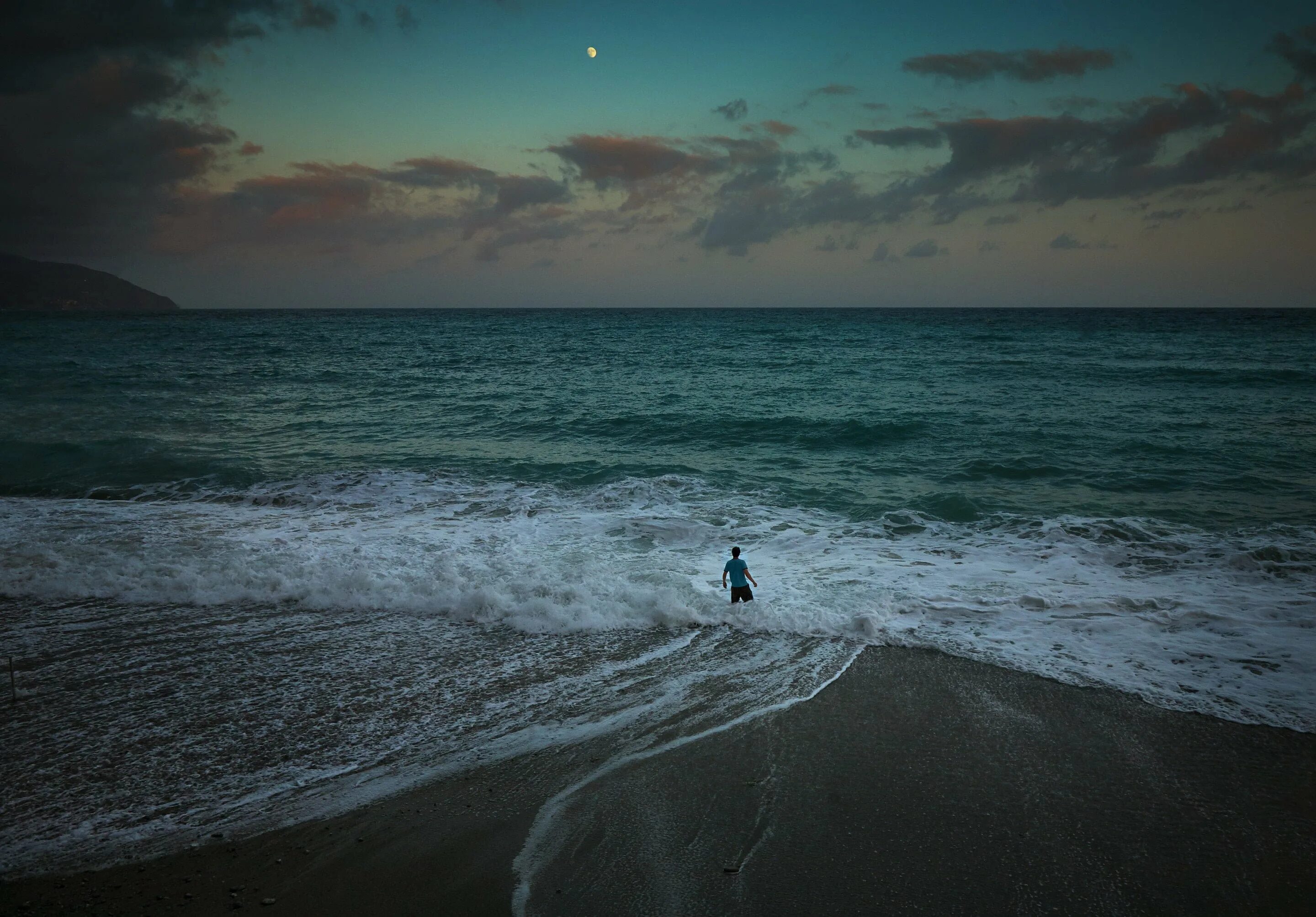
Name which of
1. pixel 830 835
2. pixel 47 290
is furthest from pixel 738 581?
pixel 47 290

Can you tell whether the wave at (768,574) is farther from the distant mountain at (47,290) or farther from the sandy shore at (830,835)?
the distant mountain at (47,290)

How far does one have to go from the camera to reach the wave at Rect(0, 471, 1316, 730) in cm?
770

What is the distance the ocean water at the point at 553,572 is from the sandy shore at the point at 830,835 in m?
0.42

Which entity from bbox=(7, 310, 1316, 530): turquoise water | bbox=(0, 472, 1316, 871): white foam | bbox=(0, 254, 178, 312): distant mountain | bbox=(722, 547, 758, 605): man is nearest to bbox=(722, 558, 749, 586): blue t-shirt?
bbox=(722, 547, 758, 605): man

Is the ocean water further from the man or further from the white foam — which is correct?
the man

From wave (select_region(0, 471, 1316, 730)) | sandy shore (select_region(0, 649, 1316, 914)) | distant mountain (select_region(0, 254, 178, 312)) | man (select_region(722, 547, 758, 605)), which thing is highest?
distant mountain (select_region(0, 254, 178, 312))

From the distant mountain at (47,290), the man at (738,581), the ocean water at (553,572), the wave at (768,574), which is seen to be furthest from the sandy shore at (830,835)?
the distant mountain at (47,290)

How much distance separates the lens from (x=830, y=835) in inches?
187

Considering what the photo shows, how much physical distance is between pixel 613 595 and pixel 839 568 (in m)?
3.44

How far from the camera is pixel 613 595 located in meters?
8.99

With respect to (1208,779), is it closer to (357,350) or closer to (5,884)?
(5,884)

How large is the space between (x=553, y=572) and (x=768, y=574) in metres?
3.05

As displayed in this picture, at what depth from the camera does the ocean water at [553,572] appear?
19.3 feet

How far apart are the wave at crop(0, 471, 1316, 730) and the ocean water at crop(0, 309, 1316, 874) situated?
0.20 ft
